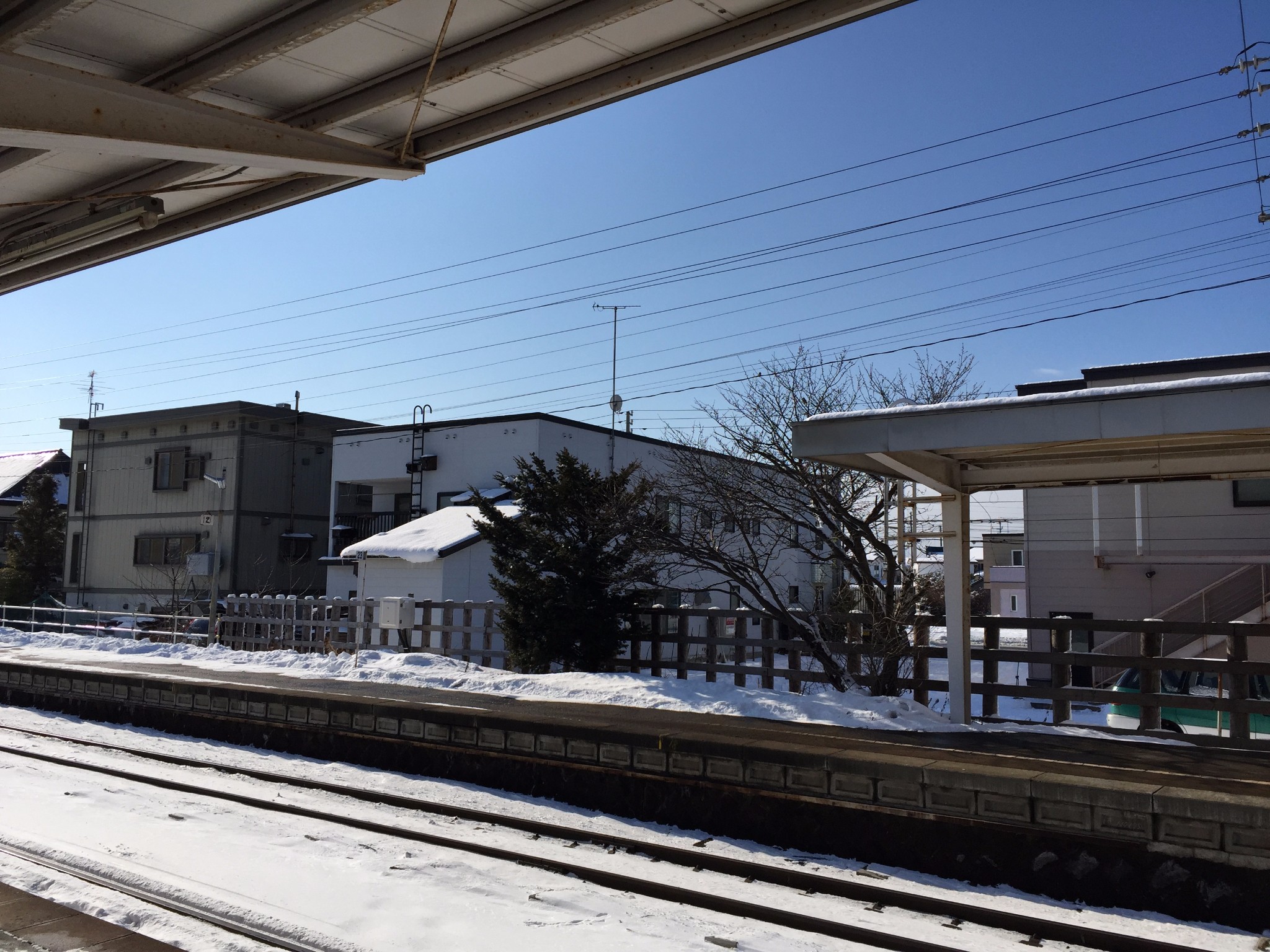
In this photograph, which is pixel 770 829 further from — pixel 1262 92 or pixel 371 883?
pixel 1262 92

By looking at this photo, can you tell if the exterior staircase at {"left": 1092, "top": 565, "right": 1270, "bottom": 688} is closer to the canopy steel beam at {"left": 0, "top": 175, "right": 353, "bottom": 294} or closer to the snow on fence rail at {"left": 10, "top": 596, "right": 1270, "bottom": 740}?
the snow on fence rail at {"left": 10, "top": 596, "right": 1270, "bottom": 740}

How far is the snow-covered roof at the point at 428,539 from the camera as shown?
83.4 ft

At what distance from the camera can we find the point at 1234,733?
1095cm

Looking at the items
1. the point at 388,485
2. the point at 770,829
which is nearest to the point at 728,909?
the point at 770,829

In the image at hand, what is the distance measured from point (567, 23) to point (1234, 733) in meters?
10.2

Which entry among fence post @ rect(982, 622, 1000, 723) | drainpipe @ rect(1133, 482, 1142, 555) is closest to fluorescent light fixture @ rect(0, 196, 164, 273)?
fence post @ rect(982, 622, 1000, 723)

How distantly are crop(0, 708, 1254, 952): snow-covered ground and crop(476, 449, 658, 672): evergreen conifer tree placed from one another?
244 inches

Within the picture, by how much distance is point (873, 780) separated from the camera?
808cm

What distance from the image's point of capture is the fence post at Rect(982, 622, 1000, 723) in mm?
12391

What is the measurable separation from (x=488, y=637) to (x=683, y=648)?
506 centimetres

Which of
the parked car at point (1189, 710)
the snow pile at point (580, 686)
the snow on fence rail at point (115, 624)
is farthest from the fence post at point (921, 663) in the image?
the snow on fence rail at point (115, 624)

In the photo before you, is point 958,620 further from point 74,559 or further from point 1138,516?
point 74,559

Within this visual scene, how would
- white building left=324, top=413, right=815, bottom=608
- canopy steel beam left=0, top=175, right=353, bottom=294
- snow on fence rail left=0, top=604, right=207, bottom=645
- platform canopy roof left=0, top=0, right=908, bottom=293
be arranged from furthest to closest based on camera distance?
white building left=324, top=413, right=815, bottom=608
snow on fence rail left=0, top=604, right=207, bottom=645
canopy steel beam left=0, top=175, right=353, bottom=294
platform canopy roof left=0, top=0, right=908, bottom=293

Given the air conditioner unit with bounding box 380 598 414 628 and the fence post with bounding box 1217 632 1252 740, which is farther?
the air conditioner unit with bounding box 380 598 414 628
